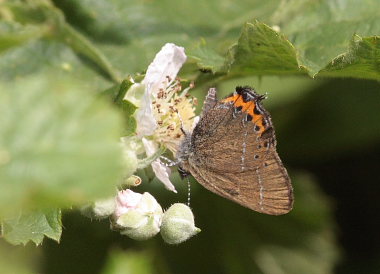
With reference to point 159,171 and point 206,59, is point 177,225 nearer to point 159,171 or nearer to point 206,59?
point 159,171

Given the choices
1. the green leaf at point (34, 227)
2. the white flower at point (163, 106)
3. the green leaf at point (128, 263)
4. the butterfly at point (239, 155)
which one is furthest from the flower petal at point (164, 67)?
the green leaf at point (128, 263)

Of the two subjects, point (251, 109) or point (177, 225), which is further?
point (251, 109)

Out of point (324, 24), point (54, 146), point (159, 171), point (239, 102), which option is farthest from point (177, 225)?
point (324, 24)

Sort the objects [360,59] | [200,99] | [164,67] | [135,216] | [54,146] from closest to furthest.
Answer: [54,146] < [135,216] < [360,59] < [164,67] < [200,99]

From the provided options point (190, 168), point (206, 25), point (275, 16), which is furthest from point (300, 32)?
point (190, 168)

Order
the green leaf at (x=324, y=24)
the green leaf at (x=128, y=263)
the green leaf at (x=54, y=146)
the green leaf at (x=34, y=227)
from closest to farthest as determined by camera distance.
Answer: the green leaf at (x=54, y=146) < the green leaf at (x=34, y=227) < the green leaf at (x=324, y=24) < the green leaf at (x=128, y=263)

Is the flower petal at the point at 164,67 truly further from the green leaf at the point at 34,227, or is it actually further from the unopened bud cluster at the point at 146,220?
the green leaf at the point at 34,227
